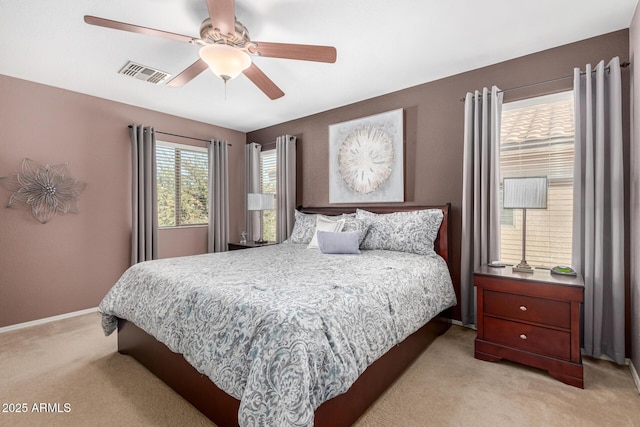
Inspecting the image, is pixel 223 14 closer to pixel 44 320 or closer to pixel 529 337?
pixel 529 337

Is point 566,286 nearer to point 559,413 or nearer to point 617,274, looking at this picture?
point 617,274

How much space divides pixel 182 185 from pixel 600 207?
4.68 meters

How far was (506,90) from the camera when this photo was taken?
9.48 feet

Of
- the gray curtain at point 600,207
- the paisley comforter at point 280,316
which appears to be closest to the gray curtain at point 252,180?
the paisley comforter at point 280,316

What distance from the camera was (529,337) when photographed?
7.33 feet

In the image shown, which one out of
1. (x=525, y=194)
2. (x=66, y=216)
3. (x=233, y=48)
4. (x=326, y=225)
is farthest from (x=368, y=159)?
(x=66, y=216)

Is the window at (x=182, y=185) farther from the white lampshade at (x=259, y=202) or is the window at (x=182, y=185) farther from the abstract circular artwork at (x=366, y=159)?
the abstract circular artwork at (x=366, y=159)

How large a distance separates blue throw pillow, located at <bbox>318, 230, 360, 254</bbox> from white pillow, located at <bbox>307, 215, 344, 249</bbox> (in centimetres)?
24

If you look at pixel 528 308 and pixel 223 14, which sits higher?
pixel 223 14

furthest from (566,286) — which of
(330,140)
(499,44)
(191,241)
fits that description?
(191,241)

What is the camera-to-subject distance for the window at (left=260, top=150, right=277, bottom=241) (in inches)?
199

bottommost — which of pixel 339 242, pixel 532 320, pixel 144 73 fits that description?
pixel 532 320

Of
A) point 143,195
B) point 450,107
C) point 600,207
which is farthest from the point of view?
point 143,195

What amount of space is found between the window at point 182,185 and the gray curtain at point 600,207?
446 centimetres
